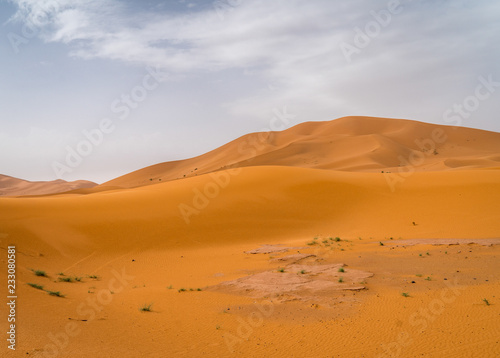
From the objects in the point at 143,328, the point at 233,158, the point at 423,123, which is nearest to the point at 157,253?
the point at 143,328

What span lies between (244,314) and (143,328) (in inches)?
76.8

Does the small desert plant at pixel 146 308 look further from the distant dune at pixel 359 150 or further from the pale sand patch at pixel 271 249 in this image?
the distant dune at pixel 359 150

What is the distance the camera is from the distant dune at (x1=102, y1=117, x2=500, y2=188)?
50.2 m

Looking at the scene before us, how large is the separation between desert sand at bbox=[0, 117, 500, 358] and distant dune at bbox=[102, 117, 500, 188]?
76.9 ft

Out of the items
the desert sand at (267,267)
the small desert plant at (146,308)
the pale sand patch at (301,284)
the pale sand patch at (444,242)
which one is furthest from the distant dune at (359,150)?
the small desert plant at (146,308)

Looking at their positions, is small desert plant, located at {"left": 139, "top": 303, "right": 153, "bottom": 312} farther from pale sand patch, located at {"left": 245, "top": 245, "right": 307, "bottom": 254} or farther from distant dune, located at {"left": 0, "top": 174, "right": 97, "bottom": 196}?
distant dune, located at {"left": 0, "top": 174, "right": 97, "bottom": 196}

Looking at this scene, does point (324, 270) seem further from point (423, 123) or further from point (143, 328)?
point (423, 123)

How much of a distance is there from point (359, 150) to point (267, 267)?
5085 cm

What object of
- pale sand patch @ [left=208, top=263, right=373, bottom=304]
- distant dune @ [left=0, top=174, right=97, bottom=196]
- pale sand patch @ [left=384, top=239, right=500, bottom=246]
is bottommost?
pale sand patch @ [left=384, top=239, right=500, bottom=246]

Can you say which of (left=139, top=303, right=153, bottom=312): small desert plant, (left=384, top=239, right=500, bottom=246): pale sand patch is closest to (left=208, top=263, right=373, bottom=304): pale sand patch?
(left=139, top=303, right=153, bottom=312): small desert plant

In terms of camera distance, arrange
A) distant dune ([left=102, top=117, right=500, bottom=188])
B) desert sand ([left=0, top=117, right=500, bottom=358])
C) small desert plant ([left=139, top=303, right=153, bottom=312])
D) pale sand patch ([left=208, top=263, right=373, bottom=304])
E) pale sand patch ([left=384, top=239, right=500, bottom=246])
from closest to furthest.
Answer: desert sand ([left=0, top=117, right=500, bottom=358]) → small desert plant ([left=139, top=303, right=153, bottom=312]) → pale sand patch ([left=208, top=263, right=373, bottom=304]) → pale sand patch ([left=384, top=239, right=500, bottom=246]) → distant dune ([left=102, top=117, right=500, bottom=188])

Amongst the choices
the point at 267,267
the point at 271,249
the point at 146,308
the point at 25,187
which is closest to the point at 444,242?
the point at 271,249

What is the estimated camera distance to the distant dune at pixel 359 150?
50.2 metres

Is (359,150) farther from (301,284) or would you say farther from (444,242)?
(301,284)
